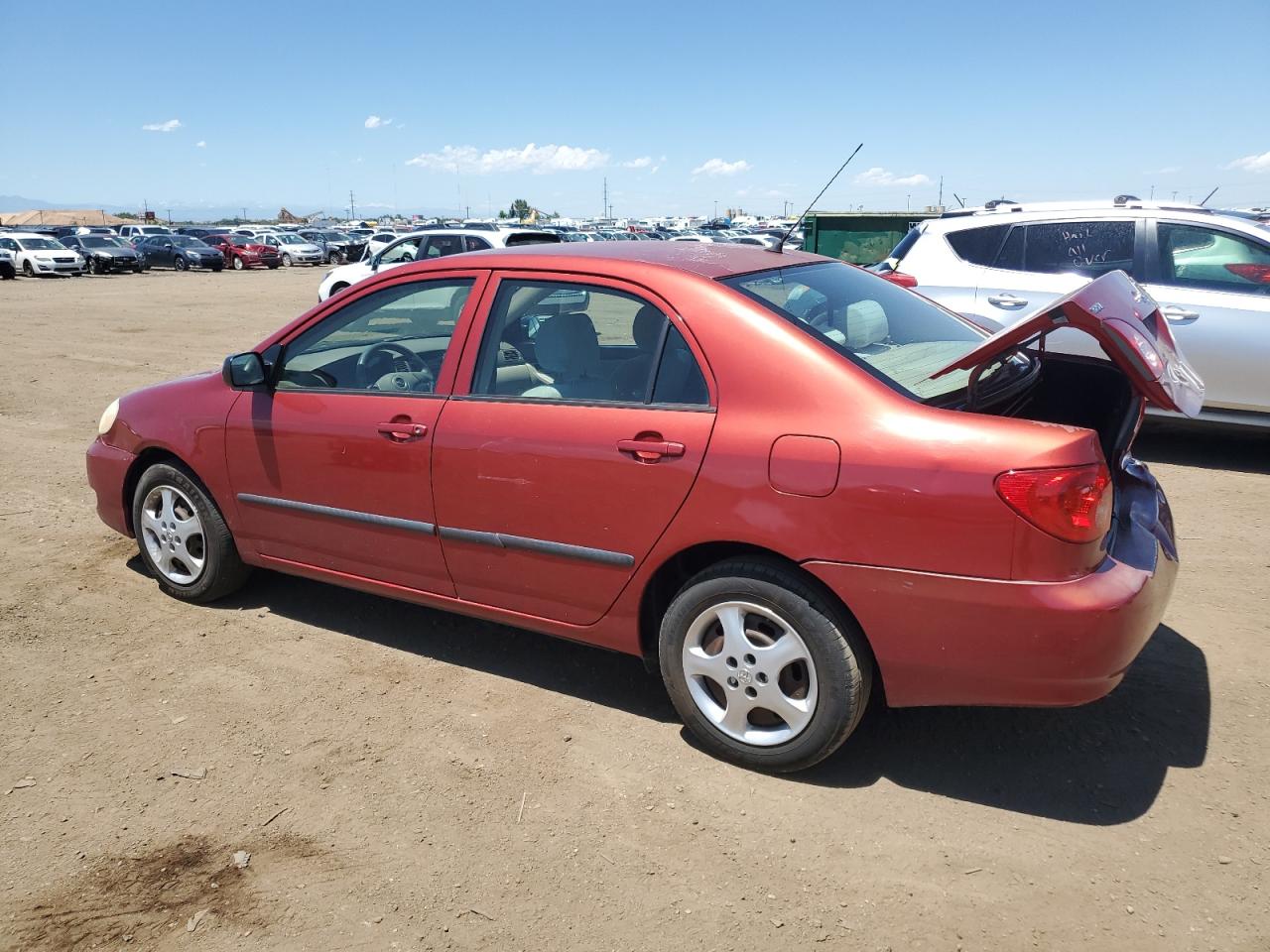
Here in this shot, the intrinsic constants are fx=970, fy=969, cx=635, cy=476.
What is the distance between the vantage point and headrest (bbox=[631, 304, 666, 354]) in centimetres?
325

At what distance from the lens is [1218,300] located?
21.8ft

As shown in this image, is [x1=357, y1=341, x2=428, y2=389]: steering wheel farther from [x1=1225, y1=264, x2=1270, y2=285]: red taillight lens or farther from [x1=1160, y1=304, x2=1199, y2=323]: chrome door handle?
[x1=1225, y1=264, x2=1270, y2=285]: red taillight lens

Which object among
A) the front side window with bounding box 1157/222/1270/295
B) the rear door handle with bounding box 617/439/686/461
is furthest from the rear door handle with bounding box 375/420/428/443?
the front side window with bounding box 1157/222/1270/295

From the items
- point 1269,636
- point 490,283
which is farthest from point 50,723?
point 1269,636

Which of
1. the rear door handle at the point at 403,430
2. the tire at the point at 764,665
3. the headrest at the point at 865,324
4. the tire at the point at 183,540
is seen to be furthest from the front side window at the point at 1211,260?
the tire at the point at 183,540

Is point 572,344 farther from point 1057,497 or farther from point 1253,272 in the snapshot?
point 1253,272

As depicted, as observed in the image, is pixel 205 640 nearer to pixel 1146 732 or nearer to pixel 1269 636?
pixel 1146 732

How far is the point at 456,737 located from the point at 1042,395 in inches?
99.3

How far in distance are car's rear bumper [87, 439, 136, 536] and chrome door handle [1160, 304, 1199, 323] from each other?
6.50 meters

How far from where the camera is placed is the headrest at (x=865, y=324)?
3.27 meters

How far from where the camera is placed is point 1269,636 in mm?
4059

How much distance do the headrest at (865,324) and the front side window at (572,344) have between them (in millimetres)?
618

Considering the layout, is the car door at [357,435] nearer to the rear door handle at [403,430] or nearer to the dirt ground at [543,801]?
the rear door handle at [403,430]

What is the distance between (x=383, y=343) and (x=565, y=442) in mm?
1227
